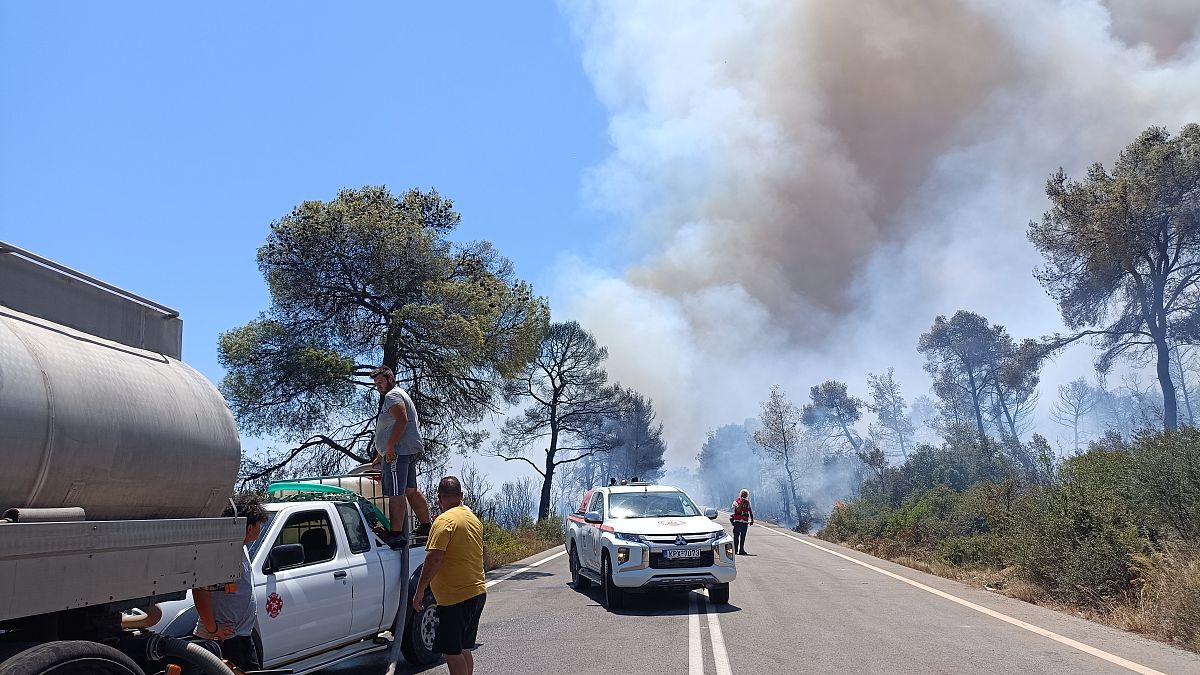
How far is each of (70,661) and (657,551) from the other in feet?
29.6

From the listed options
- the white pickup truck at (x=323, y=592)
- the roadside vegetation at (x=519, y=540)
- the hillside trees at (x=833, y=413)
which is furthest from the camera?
the hillside trees at (x=833, y=413)

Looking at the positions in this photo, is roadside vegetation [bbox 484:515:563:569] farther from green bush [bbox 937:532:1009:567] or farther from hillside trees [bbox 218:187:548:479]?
green bush [bbox 937:532:1009:567]

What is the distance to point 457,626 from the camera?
616 cm

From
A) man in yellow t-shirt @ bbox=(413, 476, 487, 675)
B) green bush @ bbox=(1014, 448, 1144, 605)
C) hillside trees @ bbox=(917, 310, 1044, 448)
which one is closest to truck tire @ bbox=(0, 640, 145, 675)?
man in yellow t-shirt @ bbox=(413, 476, 487, 675)

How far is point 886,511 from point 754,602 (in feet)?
69.6

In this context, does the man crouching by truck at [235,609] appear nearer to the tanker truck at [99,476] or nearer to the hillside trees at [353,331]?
the tanker truck at [99,476]

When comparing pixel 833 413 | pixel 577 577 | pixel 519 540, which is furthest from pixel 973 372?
pixel 577 577

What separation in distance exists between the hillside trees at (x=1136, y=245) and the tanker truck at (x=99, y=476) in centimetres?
3290

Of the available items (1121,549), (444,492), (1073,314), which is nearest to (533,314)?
(1121,549)

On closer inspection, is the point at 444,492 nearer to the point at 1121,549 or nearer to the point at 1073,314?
the point at 1121,549

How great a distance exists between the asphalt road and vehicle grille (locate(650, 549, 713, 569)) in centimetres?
61

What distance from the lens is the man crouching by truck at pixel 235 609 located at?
5164mm

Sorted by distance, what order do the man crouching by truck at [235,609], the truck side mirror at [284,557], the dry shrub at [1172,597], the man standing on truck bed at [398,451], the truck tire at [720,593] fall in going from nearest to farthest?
the man crouching by truck at [235,609]
the truck side mirror at [284,557]
the man standing on truck bed at [398,451]
the dry shrub at [1172,597]
the truck tire at [720,593]

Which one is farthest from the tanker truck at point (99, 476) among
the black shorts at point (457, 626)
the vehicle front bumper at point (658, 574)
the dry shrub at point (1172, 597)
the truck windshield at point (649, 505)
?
the dry shrub at point (1172, 597)
